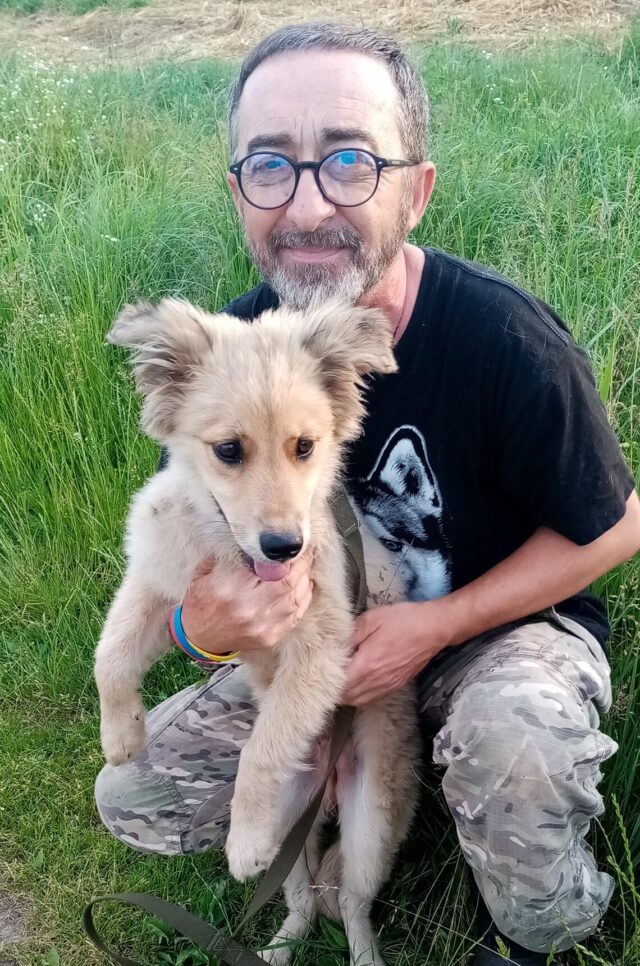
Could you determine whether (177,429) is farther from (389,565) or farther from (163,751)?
(163,751)

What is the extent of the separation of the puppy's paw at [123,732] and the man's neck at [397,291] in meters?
1.34

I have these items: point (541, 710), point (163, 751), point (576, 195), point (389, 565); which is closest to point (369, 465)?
point (389, 565)

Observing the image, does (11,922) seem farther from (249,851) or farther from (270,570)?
(270,570)

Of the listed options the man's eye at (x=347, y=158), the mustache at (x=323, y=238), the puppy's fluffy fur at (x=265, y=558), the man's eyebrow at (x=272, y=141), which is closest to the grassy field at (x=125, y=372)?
the puppy's fluffy fur at (x=265, y=558)

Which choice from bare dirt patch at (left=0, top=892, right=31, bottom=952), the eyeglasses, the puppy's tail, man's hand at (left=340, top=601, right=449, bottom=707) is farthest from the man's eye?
bare dirt patch at (left=0, top=892, right=31, bottom=952)

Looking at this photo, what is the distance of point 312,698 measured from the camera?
84.7 inches

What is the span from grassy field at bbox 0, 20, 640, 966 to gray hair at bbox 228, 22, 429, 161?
3.76 feet

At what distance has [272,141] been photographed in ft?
7.05

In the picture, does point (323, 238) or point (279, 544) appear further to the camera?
point (323, 238)

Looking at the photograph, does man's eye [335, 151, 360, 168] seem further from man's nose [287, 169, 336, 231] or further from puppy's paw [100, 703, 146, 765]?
puppy's paw [100, 703, 146, 765]

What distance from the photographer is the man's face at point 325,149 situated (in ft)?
6.96

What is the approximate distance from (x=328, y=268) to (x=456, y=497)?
0.75 metres

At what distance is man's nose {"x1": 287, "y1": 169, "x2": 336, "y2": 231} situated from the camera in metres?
2.12

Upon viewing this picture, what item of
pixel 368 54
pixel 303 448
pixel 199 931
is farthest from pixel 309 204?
pixel 199 931
